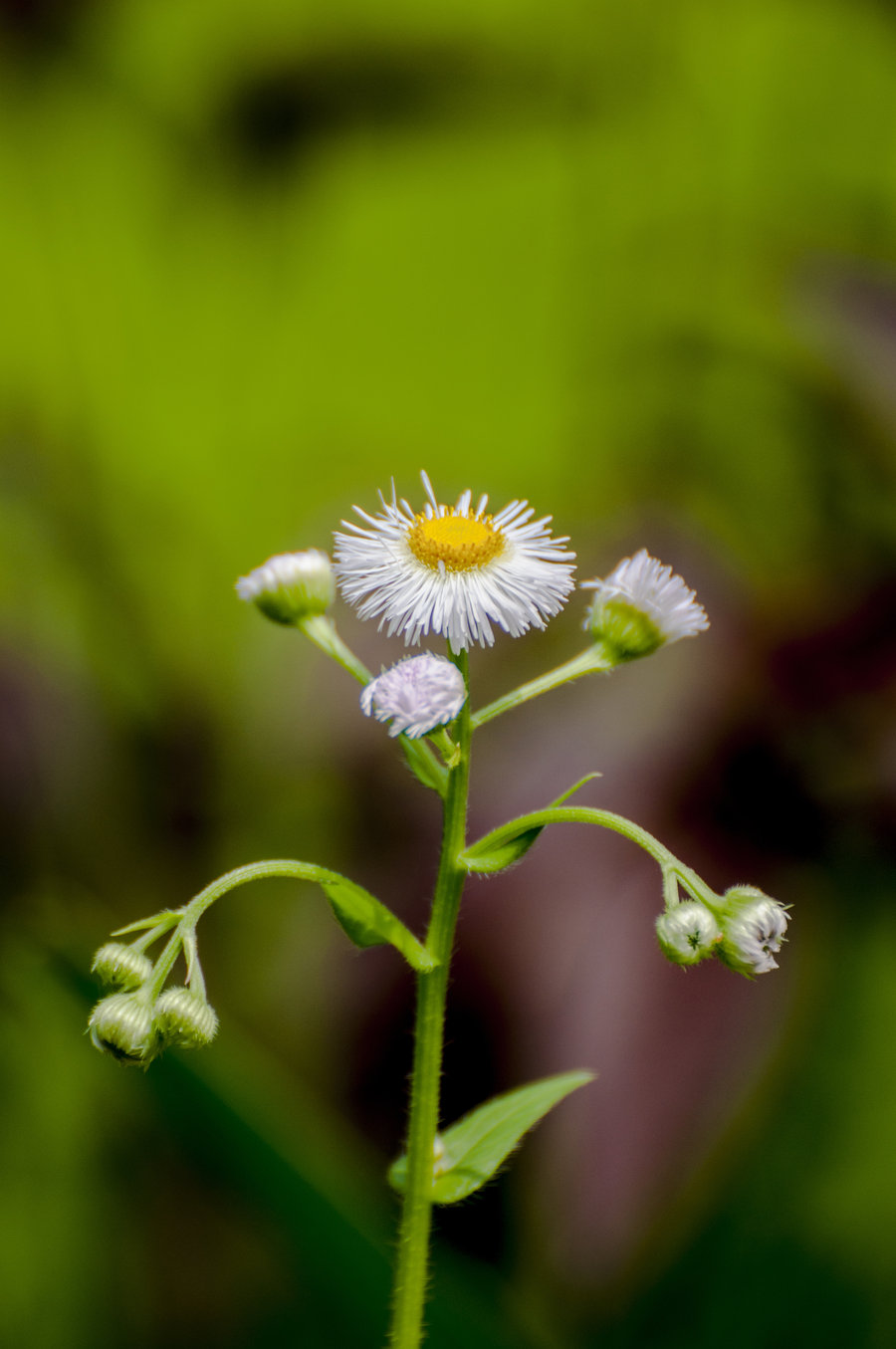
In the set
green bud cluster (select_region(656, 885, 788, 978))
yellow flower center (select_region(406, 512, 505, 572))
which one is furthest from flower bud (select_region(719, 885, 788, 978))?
yellow flower center (select_region(406, 512, 505, 572))

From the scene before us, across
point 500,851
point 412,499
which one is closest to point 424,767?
point 500,851

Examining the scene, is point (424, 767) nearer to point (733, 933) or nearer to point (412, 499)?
point (733, 933)

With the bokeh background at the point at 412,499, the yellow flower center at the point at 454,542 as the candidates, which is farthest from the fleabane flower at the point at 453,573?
the bokeh background at the point at 412,499

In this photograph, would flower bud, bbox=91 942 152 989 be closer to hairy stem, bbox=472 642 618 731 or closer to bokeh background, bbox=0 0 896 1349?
hairy stem, bbox=472 642 618 731

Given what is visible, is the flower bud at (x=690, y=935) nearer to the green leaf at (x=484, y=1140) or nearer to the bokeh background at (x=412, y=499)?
the green leaf at (x=484, y=1140)

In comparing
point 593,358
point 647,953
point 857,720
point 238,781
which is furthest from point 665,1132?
point 593,358

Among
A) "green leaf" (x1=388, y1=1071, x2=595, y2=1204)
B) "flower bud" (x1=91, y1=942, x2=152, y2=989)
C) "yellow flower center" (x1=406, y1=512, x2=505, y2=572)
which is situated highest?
"yellow flower center" (x1=406, y1=512, x2=505, y2=572)
